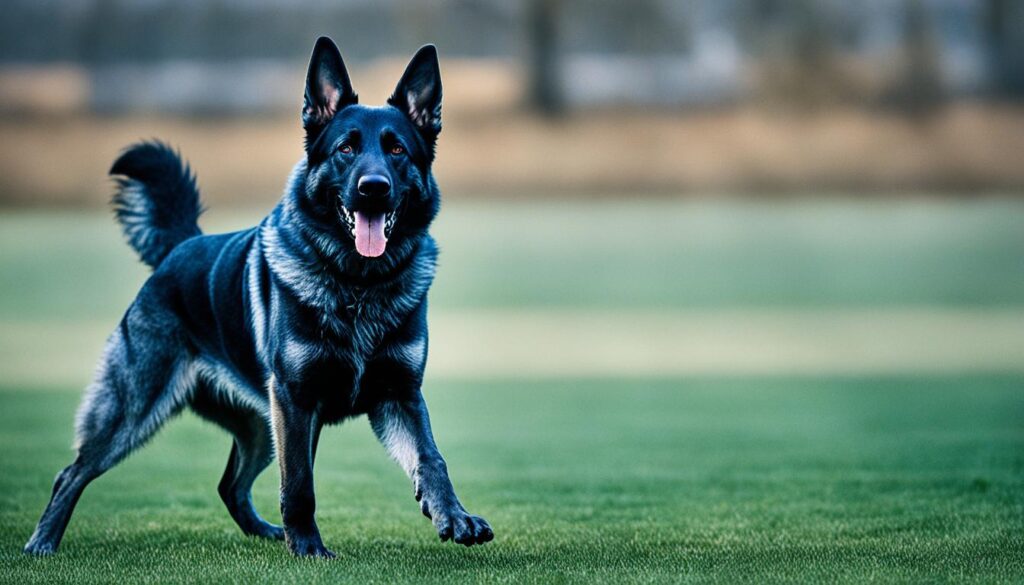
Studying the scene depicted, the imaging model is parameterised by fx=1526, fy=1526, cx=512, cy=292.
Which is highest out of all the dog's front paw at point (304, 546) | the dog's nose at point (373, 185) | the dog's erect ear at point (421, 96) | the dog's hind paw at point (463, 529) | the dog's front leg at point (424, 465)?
the dog's erect ear at point (421, 96)

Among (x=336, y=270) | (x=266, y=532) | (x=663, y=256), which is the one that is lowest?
(x=663, y=256)

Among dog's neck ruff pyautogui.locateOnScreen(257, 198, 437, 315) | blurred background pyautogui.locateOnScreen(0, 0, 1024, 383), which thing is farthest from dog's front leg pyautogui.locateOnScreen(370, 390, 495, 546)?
blurred background pyautogui.locateOnScreen(0, 0, 1024, 383)

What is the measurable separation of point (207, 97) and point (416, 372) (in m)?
23.6

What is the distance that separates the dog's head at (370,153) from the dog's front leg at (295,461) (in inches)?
23.5

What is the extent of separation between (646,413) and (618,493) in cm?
438

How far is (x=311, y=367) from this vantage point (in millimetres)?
5184

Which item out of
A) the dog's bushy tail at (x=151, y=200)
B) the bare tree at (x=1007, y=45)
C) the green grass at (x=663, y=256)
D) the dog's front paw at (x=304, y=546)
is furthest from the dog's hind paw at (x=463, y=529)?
the bare tree at (x=1007, y=45)

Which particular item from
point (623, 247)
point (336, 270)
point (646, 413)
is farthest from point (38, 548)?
point (623, 247)

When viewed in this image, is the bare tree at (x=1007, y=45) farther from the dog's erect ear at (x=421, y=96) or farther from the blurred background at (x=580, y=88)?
the dog's erect ear at (x=421, y=96)

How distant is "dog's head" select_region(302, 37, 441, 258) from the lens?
5.08 metres

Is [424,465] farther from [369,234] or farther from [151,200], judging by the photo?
[151,200]

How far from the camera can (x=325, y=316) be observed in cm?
520

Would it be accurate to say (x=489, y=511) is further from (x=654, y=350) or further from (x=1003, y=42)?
(x=1003, y=42)

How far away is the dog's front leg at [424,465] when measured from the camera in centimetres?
493
